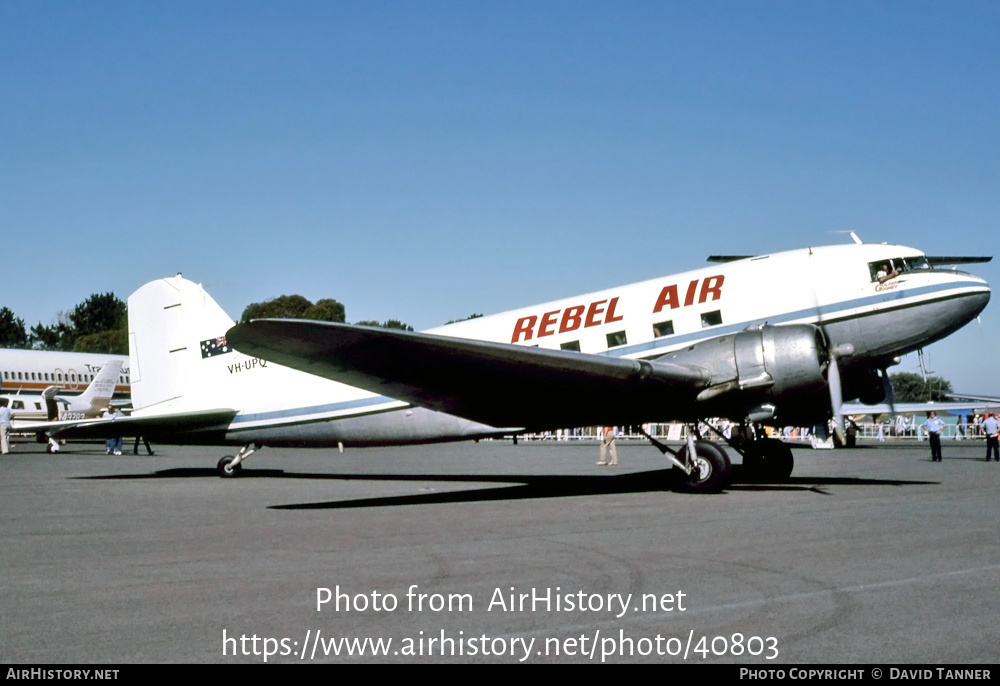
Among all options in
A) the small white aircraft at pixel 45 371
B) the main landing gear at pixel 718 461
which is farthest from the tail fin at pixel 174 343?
the small white aircraft at pixel 45 371

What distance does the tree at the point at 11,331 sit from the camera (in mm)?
97812

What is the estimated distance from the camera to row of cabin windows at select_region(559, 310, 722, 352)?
586 inches

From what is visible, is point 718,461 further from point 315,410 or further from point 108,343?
point 108,343

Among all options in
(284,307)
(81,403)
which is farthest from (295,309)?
(81,403)

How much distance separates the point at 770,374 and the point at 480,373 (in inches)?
168

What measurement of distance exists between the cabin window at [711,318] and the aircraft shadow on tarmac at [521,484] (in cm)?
271

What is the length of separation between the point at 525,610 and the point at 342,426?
11.7 meters

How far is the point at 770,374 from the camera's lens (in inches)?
521

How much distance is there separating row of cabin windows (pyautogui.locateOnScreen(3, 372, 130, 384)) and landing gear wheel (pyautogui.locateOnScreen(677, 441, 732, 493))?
4290cm

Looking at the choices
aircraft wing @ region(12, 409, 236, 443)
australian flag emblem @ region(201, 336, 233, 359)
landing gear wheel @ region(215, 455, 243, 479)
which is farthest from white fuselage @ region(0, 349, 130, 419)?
landing gear wheel @ region(215, 455, 243, 479)

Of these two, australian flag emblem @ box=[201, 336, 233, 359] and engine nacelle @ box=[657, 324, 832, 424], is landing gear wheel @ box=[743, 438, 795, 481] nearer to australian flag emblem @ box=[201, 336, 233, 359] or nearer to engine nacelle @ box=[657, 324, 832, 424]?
engine nacelle @ box=[657, 324, 832, 424]

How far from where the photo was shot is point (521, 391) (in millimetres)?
13617
